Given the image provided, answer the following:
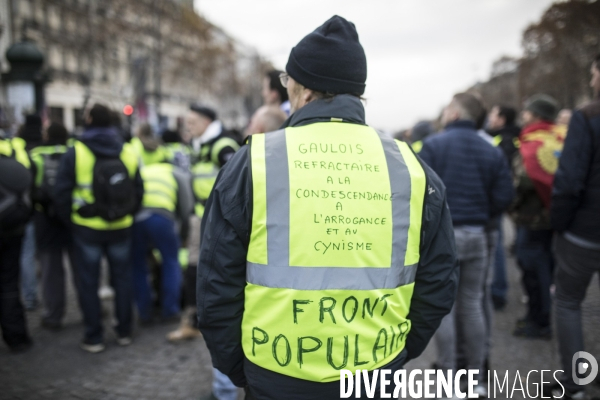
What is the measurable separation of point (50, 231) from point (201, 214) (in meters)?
2.03

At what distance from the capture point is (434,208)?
1803mm

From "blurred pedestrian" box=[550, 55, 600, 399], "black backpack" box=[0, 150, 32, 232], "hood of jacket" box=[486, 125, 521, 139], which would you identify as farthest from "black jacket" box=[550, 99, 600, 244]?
"black backpack" box=[0, 150, 32, 232]

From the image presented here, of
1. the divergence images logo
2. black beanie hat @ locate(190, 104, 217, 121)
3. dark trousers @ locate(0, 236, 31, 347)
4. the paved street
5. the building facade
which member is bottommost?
the paved street

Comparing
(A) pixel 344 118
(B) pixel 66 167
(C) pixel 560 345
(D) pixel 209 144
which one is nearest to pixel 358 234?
(A) pixel 344 118

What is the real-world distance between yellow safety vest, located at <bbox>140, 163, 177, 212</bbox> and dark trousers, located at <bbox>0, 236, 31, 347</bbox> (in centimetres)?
121

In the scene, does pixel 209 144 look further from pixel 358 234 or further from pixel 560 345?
pixel 560 345

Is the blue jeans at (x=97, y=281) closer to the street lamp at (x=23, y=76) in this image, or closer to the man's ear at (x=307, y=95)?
the man's ear at (x=307, y=95)

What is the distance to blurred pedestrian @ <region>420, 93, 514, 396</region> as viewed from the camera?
3.27 metres

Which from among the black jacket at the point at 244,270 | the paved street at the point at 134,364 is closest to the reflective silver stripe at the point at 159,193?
the paved street at the point at 134,364

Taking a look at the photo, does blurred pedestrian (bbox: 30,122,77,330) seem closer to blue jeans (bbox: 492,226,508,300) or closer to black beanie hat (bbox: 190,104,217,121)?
black beanie hat (bbox: 190,104,217,121)

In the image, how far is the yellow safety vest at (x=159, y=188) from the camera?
475 cm

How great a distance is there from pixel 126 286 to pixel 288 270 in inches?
131

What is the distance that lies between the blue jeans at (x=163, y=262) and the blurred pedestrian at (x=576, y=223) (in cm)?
355

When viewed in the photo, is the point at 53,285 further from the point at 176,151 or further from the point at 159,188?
the point at 176,151
